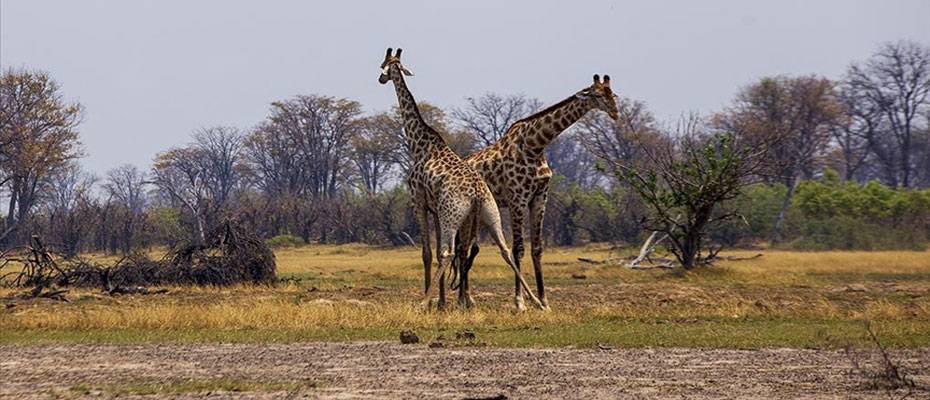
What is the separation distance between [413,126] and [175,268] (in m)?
6.80

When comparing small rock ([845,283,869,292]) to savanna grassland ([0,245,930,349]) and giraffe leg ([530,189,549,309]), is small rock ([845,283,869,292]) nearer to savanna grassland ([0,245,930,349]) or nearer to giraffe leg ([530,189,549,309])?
savanna grassland ([0,245,930,349])

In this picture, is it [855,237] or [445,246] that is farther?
[855,237]

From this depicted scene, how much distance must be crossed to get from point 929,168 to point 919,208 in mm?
25725

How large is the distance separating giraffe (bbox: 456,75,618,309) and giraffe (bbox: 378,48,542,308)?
52cm

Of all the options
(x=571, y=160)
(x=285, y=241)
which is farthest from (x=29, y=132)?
(x=571, y=160)

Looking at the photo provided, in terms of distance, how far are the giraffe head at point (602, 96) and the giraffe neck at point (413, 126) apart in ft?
6.55

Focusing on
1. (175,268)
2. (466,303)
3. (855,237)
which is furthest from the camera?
(855,237)

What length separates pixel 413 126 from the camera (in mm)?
16359

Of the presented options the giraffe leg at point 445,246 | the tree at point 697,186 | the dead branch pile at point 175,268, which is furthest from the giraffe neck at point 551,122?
the tree at point 697,186

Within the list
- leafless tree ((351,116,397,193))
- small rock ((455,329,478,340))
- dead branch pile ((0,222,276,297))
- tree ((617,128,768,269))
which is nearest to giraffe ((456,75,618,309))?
small rock ((455,329,478,340))

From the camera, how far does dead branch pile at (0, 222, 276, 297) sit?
2042 cm

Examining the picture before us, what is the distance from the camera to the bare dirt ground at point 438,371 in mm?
8750

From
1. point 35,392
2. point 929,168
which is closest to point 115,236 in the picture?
point 35,392

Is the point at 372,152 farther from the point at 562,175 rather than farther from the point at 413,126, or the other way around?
the point at 413,126
